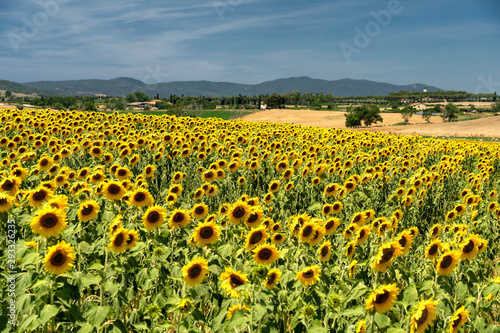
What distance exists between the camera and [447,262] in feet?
12.4

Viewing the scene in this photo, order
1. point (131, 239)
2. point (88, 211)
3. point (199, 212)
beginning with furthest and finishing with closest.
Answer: point (199, 212) → point (88, 211) → point (131, 239)

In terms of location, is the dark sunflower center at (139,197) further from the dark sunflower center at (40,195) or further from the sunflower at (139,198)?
the dark sunflower center at (40,195)

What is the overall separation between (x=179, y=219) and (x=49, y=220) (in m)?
1.59

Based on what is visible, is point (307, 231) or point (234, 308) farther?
point (307, 231)

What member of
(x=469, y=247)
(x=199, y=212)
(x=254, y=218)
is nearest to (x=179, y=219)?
(x=199, y=212)

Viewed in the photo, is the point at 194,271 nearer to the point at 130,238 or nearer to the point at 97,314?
the point at 97,314

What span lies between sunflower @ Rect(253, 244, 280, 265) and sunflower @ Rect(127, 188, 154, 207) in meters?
2.20

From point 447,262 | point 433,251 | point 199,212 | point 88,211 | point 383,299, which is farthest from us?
point 199,212

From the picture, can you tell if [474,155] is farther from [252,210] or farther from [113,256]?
[113,256]

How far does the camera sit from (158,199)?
935cm

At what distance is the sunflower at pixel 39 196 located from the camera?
14.5ft

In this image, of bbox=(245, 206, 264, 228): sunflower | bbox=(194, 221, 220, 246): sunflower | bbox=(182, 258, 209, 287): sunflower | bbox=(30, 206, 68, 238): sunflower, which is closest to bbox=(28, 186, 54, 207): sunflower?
bbox=(30, 206, 68, 238): sunflower

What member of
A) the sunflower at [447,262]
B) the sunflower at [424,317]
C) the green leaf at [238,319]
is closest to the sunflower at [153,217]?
the green leaf at [238,319]

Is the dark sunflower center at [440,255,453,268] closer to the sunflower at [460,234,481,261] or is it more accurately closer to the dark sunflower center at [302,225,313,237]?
the sunflower at [460,234,481,261]
